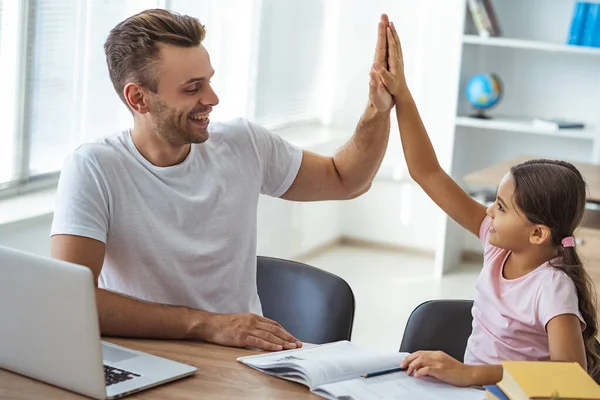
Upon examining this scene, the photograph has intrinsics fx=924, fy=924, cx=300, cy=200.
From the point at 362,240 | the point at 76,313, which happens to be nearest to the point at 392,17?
the point at 362,240

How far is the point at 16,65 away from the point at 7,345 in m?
1.53

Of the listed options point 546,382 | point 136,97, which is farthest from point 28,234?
point 546,382

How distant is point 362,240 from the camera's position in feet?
18.6

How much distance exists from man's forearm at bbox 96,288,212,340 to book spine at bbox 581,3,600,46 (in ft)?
11.4

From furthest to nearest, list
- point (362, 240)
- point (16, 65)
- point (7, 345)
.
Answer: point (362, 240), point (16, 65), point (7, 345)

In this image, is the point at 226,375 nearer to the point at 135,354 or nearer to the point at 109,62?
the point at 135,354

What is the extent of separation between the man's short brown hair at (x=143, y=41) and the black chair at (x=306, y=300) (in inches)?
21.3

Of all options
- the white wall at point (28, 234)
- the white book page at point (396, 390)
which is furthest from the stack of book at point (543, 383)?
the white wall at point (28, 234)

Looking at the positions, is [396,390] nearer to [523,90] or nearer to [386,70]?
[386,70]

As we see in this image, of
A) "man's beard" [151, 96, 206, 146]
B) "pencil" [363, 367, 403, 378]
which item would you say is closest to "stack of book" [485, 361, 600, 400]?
"pencil" [363, 367, 403, 378]

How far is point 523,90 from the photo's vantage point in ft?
17.0

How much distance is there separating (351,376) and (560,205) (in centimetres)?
54

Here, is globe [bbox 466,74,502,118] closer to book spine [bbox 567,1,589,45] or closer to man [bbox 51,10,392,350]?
book spine [bbox 567,1,589,45]

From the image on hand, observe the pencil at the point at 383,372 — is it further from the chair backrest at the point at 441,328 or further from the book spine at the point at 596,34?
Result: the book spine at the point at 596,34
